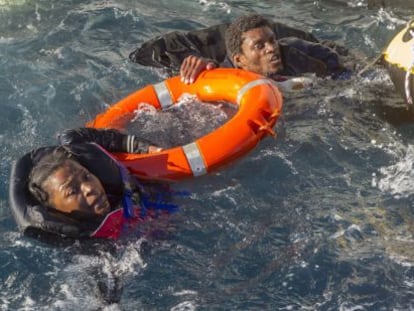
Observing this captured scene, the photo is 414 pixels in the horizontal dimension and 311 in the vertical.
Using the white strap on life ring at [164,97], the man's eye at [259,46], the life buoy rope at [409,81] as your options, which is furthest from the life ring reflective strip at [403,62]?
the white strap on life ring at [164,97]

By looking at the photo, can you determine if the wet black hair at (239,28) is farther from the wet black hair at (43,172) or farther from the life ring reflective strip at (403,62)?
the wet black hair at (43,172)

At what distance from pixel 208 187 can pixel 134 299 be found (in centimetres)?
115

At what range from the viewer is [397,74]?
529 centimetres

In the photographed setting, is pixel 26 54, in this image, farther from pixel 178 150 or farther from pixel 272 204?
pixel 272 204

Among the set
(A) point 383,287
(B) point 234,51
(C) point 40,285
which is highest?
(B) point 234,51

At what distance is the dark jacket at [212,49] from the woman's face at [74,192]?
2.29 metres

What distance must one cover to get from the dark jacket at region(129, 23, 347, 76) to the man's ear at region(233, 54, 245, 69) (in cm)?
23

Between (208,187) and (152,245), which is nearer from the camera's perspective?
(152,245)

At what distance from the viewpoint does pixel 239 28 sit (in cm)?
605

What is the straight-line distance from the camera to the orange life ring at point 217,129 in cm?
508

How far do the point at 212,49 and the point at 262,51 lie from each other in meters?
0.79

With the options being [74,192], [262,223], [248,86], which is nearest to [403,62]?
[248,86]

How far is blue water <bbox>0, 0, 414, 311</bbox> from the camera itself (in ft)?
14.1

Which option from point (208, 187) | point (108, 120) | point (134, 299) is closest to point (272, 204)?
point (208, 187)
